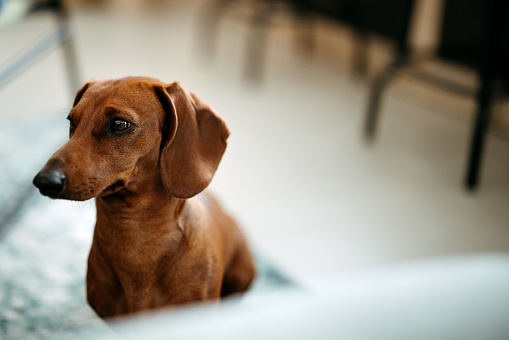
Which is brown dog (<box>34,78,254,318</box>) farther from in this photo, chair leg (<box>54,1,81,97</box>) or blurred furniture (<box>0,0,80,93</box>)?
chair leg (<box>54,1,81,97</box>)

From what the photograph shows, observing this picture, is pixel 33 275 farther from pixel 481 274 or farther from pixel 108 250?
pixel 481 274

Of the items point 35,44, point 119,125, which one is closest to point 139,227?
point 119,125

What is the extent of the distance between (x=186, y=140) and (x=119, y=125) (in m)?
0.12

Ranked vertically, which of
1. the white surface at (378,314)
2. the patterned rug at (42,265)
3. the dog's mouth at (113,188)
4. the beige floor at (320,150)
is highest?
the white surface at (378,314)

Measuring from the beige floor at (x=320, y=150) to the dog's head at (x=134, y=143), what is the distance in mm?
799

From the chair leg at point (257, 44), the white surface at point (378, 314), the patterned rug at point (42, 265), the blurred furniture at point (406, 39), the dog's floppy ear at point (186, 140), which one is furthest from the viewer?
the chair leg at point (257, 44)

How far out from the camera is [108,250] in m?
1.00

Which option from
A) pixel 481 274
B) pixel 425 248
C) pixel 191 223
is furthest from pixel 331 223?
pixel 481 274

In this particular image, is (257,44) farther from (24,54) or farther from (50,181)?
(50,181)

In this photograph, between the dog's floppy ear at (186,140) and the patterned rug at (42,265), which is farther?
the patterned rug at (42,265)

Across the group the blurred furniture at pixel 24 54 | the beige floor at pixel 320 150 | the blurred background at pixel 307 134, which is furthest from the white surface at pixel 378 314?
the blurred furniture at pixel 24 54

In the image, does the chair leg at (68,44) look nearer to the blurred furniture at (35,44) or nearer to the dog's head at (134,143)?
the blurred furniture at (35,44)

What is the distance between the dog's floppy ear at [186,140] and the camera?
92cm

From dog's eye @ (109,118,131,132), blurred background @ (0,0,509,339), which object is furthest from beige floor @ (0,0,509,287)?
dog's eye @ (109,118,131,132)
